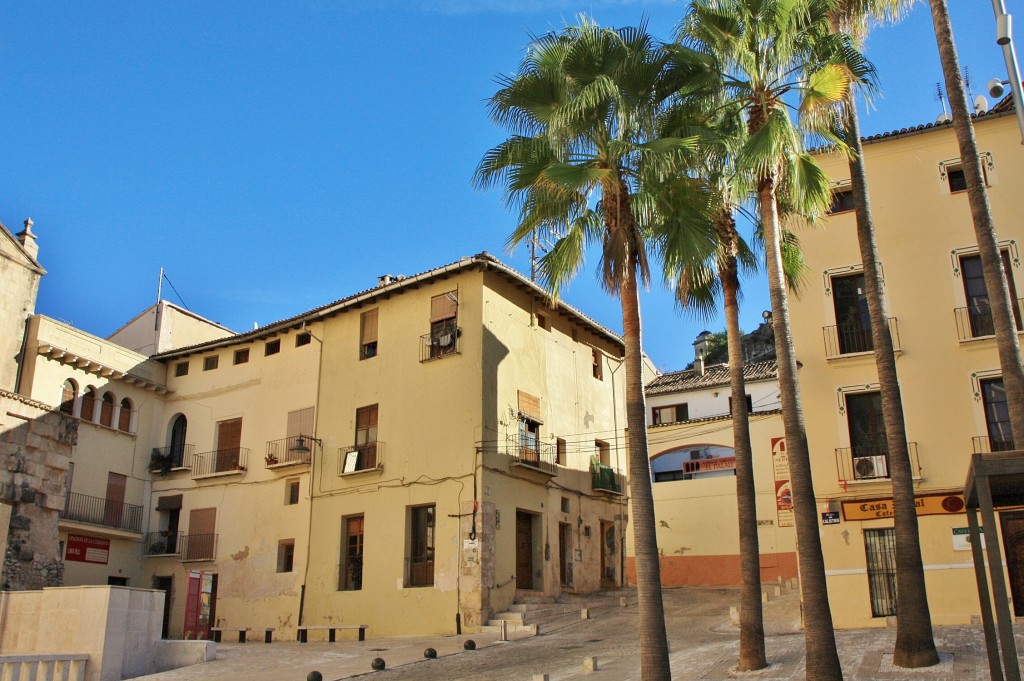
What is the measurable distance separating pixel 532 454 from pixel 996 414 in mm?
13395

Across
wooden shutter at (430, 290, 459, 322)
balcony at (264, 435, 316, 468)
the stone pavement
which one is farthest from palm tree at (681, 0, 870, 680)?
balcony at (264, 435, 316, 468)

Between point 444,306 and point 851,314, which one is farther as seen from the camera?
point 444,306

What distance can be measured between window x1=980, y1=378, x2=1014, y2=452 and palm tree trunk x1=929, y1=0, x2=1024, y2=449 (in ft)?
24.0

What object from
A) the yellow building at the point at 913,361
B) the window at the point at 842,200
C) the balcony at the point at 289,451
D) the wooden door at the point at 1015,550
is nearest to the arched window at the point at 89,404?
the balcony at the point at 289,451

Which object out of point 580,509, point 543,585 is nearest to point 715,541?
point 580,509

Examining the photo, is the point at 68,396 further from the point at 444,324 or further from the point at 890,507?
the point at 890,507

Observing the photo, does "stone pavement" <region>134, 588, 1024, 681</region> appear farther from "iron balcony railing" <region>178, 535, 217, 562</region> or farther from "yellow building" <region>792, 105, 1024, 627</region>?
"iron balcony railing" <region>178, 535, 217, 562</region>

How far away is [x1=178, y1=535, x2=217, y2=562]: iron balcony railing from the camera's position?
32.2 metres

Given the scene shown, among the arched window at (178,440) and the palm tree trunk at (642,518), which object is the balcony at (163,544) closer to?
the arched window at (178,440)

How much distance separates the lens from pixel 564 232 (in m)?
15.2

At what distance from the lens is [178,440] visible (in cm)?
3553

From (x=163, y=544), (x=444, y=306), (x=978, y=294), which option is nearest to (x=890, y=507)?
(x=978, y=294)

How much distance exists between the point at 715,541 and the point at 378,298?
16.4 metres

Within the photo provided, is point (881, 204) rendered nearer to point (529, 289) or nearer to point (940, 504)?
point (940, 504)
